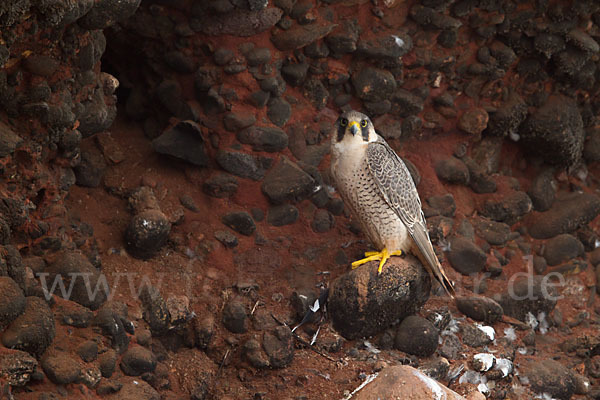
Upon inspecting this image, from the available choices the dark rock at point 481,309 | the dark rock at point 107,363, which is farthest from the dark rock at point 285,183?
the dark rock at point 107,363

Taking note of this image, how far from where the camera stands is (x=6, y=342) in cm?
342

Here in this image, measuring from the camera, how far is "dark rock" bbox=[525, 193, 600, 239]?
20.9ft

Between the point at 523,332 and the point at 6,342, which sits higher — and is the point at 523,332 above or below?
below

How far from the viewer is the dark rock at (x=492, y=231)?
612 cm

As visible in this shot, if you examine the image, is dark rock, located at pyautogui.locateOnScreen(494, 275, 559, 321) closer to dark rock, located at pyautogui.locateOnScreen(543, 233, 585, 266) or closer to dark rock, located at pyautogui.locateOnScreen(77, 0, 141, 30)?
dark rock, located at pyautogui.locateOnScreen(543, 233, 585, 266)

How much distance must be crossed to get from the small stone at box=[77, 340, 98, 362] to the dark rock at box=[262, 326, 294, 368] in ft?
3.49

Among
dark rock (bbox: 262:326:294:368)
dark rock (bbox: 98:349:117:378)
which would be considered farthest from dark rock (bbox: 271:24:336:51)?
dark rock (bbox: 98:349:117:378)

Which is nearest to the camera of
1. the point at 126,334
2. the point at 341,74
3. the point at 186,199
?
the point at 126,334

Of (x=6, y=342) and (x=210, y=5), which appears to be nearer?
(x=6, y=342)

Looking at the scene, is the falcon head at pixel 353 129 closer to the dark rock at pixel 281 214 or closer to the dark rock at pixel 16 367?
the dark rock at pixel 281 214

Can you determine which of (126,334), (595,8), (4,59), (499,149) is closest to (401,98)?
(499,149)

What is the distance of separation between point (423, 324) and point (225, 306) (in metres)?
1.19

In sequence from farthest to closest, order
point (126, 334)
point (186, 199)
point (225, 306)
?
point (186, 199)
point (225, 306)
point (126, 334)

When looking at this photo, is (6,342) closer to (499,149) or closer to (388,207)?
(388,207)
